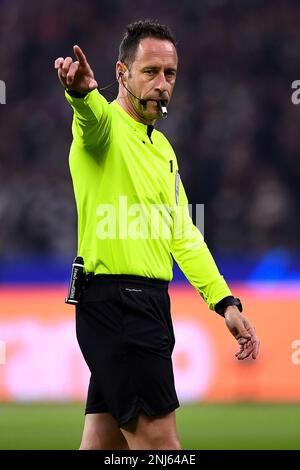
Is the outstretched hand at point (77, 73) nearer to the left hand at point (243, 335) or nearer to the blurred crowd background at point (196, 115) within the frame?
the left hand at point (243, 335)

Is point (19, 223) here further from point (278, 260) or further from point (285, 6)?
point (285, 6)

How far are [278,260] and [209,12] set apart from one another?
4765 millimetres

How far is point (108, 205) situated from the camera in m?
4.20

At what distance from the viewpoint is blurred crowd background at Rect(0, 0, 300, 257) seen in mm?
11125

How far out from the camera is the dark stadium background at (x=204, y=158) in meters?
9.33

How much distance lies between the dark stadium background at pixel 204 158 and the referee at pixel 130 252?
13.0 ft

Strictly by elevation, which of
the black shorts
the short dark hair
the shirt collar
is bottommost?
the black shorts

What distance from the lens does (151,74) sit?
14.3 feet

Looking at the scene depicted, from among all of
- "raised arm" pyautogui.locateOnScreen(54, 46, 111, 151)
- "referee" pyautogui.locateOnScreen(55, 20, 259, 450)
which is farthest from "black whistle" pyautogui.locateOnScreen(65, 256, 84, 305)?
"raised arm" pyautogui.locateOnScreen(54, 46, 111, 151)

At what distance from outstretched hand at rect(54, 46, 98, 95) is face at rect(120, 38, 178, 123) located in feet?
1.83

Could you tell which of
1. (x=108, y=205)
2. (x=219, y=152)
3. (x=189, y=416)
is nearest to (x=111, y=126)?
(x=108, y=205)

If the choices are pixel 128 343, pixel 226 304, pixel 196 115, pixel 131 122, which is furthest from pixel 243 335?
pixel 196 115

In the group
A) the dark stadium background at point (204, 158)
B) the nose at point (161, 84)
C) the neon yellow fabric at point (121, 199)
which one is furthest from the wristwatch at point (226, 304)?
the dark stadium background at point (204, 158)

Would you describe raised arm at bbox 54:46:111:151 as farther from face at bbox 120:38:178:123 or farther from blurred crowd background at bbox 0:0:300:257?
blurred crowd background at bbox 0:0:300:257
